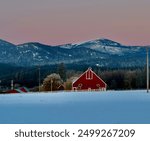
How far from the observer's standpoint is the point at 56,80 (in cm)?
5572

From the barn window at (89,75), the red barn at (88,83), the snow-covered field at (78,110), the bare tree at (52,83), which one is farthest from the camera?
the bare tree at (52,83)

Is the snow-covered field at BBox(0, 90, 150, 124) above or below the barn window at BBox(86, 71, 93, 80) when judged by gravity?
below

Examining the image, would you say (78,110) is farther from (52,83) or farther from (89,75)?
(52,83)

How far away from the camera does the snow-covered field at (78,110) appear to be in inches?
335

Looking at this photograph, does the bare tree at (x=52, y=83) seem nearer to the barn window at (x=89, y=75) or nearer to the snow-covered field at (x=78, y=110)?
the barn window at (x=89, y=75)

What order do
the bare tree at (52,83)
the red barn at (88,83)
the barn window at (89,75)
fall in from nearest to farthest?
the red barn at (88,83)
the barn window at (89,75)
the bare tree at (52,83)

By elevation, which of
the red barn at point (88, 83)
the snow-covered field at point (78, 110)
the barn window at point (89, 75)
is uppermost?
the barn window at point (89, 75)

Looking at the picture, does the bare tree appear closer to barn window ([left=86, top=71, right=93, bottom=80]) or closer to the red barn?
barn window ([left=86, top=71, right=93, bottom=80])

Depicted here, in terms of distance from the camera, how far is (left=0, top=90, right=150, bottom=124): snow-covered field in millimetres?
8500

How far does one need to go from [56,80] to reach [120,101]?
44.6 metres

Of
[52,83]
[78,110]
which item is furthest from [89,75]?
[78,110]

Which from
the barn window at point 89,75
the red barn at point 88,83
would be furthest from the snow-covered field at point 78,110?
the barn window at point 89,75

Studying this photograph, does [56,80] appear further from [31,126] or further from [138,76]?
[31,126]

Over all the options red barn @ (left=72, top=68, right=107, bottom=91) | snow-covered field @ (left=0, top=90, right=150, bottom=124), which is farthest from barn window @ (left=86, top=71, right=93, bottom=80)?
snow-covered field @ (left=0, top=90, right=150, bottom=124)
